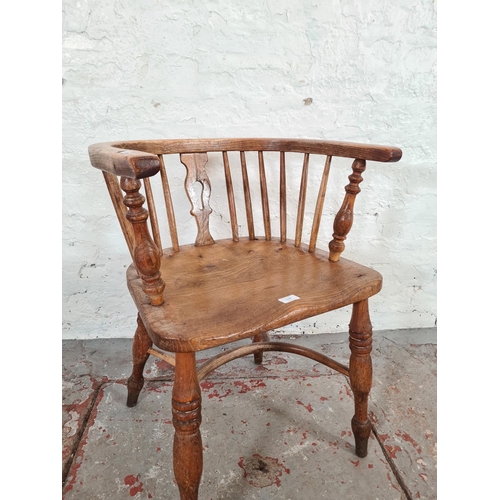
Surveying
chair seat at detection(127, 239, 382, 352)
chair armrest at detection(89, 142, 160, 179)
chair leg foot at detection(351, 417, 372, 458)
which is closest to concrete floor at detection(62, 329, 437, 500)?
chair leg foot at detection(351, 417, 372, 458)

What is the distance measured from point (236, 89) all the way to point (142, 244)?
39.0 inches

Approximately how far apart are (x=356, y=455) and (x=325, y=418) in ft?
0.57

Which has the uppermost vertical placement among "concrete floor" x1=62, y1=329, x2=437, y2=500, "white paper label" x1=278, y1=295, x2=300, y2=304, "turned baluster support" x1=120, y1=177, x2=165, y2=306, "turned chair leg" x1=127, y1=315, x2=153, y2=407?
"turned baluster support" x1=120, y1=177, x2=165, y2=306

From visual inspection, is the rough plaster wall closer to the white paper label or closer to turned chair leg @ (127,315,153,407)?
turned chair leg @ (127,315,153,407)

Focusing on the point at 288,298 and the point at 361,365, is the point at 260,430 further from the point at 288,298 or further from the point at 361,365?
the point at 288,298

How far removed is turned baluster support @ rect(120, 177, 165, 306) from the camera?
29.8 inches

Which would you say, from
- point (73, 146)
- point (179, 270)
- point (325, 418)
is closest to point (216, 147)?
point (179, 270)

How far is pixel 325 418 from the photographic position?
1.35 meters

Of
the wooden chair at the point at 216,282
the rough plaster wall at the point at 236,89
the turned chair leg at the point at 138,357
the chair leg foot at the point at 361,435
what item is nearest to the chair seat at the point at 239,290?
the wooden chair at the point at 216,282

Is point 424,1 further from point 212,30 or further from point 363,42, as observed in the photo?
point 212,30

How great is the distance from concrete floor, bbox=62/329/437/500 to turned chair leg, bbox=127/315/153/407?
60mm

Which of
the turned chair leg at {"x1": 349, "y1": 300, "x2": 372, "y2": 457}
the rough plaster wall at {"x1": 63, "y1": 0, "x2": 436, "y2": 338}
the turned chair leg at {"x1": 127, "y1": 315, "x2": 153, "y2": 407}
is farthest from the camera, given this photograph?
the rough plaster wall at {"x1": 63, "y1": 0, "x2": 436, "y2": 338}

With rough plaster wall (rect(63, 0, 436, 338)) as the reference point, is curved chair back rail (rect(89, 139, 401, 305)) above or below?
below

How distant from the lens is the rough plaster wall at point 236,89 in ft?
4.78
